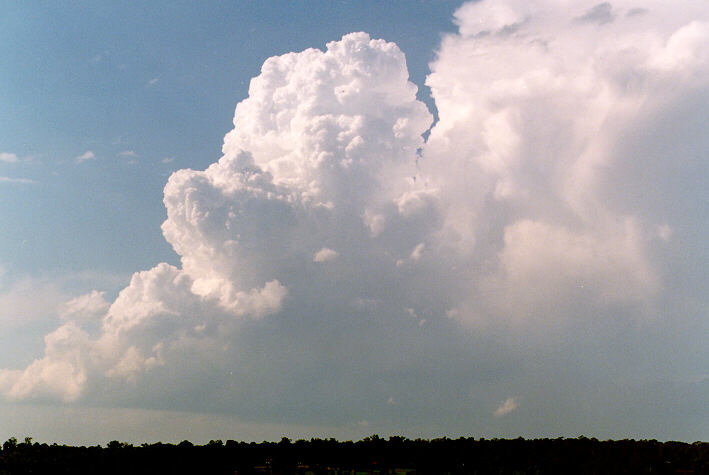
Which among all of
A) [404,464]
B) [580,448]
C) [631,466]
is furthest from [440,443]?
[631,466]

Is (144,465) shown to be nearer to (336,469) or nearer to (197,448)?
(197,448)

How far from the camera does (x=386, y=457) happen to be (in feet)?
436

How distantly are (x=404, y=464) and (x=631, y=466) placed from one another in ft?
127

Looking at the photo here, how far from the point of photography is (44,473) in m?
90.0

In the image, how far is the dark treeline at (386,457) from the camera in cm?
10581

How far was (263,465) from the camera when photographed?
118 meters

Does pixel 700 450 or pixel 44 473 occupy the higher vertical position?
pixel 700 450

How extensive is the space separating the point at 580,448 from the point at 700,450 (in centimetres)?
2219

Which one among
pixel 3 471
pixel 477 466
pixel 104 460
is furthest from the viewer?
pixel 477 466

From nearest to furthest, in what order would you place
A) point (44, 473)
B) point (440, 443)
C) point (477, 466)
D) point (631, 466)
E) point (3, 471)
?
point (3, 471) < point (44, 473) < point (631, 466) < point (477, 466) < point (440, 443)

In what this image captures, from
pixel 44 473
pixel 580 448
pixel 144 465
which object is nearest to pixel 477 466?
pixel 580 448

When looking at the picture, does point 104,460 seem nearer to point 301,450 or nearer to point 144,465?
point 144,465

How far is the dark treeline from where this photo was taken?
10581 centimetres

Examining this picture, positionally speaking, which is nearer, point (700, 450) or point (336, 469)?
point (336, 469)
